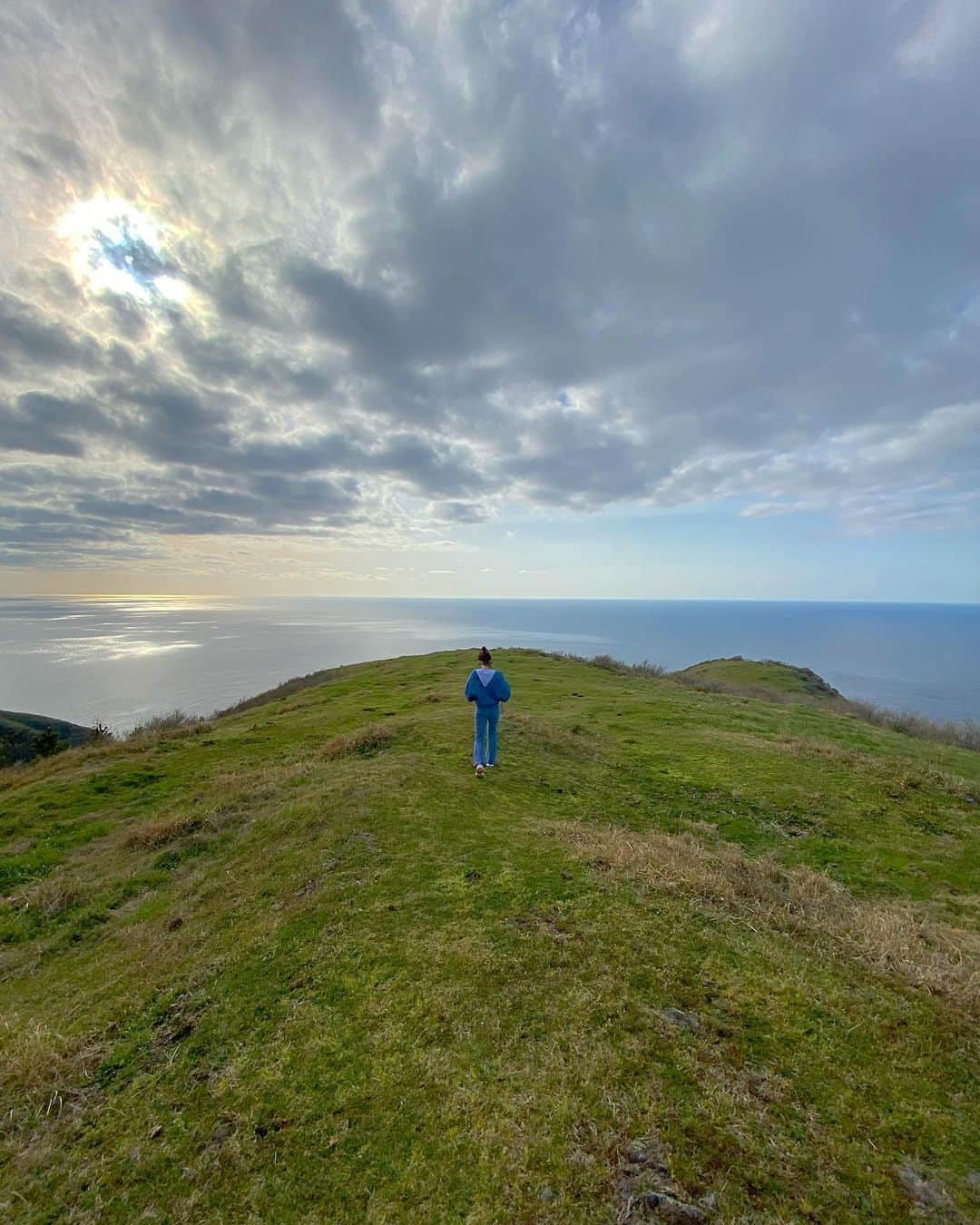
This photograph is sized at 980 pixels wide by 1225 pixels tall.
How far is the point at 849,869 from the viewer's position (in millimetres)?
10742

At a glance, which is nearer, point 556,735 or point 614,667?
point 556,735

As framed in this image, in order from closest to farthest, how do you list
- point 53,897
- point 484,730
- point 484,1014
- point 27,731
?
point 484,1014 → point 53,897 → point 484,730 → point 27,731

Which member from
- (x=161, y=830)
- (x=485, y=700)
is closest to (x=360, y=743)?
(x=485, y=700)

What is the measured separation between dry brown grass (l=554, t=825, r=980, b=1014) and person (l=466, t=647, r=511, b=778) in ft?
13.2

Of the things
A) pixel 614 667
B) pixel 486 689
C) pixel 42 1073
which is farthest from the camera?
pixel 614 667

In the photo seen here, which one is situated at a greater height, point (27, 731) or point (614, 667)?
point (614, 667)

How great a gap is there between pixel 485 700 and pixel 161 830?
26.2ft

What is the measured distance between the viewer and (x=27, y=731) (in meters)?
76.8

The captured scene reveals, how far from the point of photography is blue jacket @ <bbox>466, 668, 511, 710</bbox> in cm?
1418

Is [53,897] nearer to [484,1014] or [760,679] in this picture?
[484,1014]

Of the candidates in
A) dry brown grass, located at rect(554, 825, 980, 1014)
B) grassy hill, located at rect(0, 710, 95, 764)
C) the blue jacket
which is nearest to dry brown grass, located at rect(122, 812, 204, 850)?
the blue jacket

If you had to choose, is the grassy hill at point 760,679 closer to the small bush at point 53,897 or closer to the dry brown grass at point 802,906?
the dry brown grass at point 802,906

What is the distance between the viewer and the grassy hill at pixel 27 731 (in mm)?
59281

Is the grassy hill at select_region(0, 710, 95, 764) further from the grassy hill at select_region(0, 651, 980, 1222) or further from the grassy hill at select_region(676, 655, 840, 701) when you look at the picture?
the grassy hill at select_region(676, 655, 840, 701)
